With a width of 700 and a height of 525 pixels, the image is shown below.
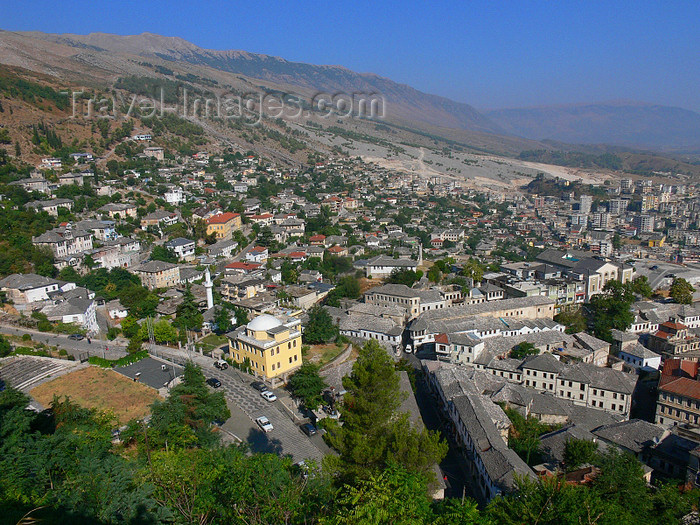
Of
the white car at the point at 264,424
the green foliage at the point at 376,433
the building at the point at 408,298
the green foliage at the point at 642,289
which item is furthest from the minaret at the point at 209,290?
the green foliage at the point at 642,289

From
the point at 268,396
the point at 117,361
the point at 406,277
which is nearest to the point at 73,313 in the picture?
the point at 117,361

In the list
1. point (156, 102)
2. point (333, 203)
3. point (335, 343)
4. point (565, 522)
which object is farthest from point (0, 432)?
point (156, 102)

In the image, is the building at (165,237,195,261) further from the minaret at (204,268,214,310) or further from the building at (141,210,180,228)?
the minaret at (204,268,214,310)

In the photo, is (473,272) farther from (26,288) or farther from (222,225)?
(26,288)

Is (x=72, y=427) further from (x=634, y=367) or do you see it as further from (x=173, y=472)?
(x=634, y=367)

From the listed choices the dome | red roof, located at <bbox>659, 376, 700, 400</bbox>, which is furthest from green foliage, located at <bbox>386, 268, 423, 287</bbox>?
red roof, located at <bbox>659, 376, 700, 400</bbox>

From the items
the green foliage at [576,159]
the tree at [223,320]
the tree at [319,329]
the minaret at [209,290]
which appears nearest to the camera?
the tree at [319,329]

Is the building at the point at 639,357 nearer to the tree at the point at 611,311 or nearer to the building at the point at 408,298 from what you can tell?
the tree at the point at 611,311
